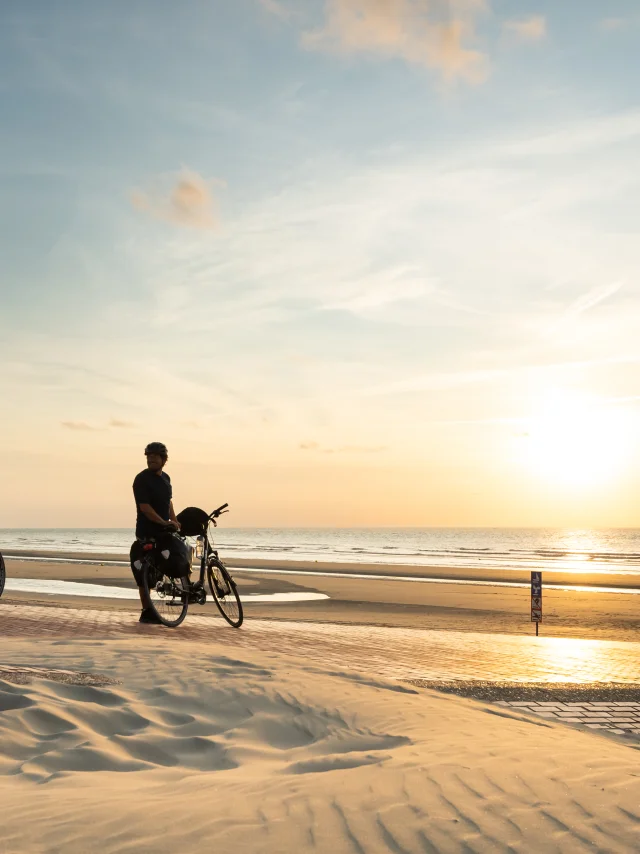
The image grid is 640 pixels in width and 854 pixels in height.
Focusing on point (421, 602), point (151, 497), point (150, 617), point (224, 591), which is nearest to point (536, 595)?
point (224, 591)

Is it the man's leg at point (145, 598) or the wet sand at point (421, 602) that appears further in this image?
the wet sand at point (421, 602)

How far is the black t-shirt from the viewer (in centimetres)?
968

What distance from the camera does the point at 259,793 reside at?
3.35 metres

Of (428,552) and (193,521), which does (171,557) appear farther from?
(428,552)

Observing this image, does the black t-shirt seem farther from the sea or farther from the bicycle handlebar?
the sea

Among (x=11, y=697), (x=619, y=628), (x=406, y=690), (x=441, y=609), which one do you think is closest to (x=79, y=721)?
(x=11, y=697)

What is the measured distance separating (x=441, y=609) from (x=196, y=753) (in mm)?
15084

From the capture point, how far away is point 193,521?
1009cm

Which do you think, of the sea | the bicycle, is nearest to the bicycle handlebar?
the bicycle

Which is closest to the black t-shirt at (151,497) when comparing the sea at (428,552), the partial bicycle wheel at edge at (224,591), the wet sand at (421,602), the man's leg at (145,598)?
the man's leg at (145,598)

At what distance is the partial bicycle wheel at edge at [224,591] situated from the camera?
9977 millimetres

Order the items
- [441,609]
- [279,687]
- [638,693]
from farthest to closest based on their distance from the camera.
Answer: [441,609] < [638,693] < [279,687]

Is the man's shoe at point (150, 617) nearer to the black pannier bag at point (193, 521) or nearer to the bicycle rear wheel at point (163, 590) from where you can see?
the bicycle rear wheel at point (163, 590)

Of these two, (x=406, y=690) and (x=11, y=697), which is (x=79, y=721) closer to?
(x=11, y=697)
